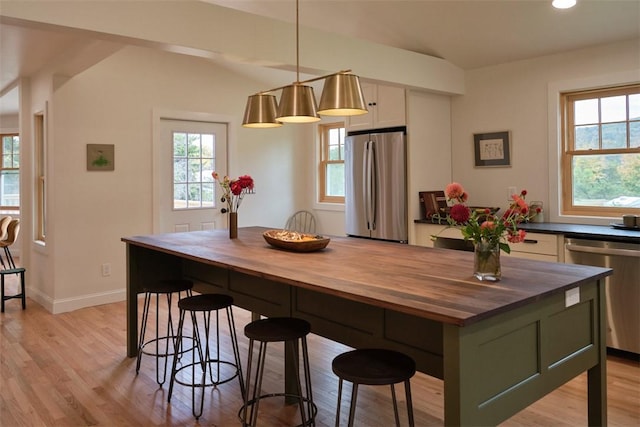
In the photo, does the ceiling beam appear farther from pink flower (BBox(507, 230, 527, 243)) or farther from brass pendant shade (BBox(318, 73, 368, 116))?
pink flower (BBox(507, 230, 527, 243))

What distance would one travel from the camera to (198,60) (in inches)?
222

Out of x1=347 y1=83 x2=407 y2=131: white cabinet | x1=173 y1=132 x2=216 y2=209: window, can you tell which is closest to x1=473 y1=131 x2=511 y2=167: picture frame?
x1=347 y1=83 x2=407 y2=131: white cabinet

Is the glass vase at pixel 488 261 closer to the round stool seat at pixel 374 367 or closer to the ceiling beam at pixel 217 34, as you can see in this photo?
the round stool seat at pixel 374 367

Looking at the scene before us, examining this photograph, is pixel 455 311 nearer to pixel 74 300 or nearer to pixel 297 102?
pixel 297 102

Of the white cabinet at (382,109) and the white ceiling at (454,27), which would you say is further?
the white cabinet at (382,109)

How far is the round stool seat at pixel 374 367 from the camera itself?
1.77 meters

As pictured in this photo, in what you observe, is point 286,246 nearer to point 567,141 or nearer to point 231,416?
point 231,416

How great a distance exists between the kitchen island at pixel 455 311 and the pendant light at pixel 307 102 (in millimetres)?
760

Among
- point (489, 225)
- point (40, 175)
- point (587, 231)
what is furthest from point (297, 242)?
point (40, 175)

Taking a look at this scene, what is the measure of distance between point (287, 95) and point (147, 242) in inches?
58.0

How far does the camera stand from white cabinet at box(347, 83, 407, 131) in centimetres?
482

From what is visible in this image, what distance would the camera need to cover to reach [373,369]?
1834 millimetres

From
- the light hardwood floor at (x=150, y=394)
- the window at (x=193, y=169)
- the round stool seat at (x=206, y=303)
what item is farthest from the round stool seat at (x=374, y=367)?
the window at (x=193, y=169)

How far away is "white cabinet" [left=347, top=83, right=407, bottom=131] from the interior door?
5.62 feet
